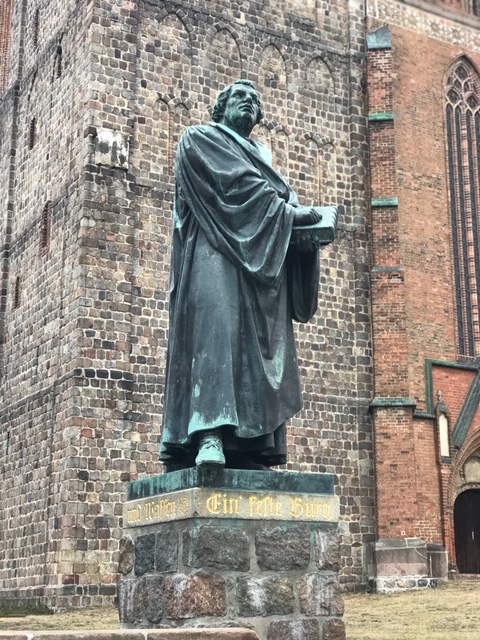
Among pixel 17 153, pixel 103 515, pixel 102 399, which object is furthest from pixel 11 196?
pixel 103 515

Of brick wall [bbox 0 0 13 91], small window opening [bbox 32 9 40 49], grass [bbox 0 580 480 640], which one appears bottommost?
grass [bbox 0 580 480 640]

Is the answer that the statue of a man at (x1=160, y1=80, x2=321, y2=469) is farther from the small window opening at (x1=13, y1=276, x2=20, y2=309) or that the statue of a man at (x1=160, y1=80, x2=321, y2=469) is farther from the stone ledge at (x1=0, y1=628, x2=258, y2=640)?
the small window opening at (x1=13, y1=276, x2=20, y2=309)

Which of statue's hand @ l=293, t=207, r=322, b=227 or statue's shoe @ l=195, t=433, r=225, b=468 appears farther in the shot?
statue's hand @ l=293, t=207, r=322, b=227

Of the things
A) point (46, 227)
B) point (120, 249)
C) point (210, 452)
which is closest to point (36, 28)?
point (46, 227)

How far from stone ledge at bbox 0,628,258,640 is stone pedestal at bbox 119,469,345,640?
1.94 feet

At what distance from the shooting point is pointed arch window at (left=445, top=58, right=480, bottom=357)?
25.0 metres

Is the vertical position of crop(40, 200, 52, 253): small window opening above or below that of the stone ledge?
above

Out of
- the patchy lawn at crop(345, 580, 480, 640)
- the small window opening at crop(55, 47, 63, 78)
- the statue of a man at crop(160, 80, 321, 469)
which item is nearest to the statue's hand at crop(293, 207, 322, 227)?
the statue of a man at crop(160, 80, 321, 469)

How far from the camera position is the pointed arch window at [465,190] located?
25.0 meters

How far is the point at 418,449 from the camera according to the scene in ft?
73.1

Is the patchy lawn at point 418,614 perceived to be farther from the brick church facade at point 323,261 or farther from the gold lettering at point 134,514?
the gold lettering at point 134,514

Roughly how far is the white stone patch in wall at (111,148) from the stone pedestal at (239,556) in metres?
15.1

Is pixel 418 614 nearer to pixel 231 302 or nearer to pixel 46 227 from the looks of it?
pixel 231 302

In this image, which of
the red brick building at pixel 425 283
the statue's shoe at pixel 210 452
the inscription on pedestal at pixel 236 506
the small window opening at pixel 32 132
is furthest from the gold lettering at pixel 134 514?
the small window opening at pixel 32 132
